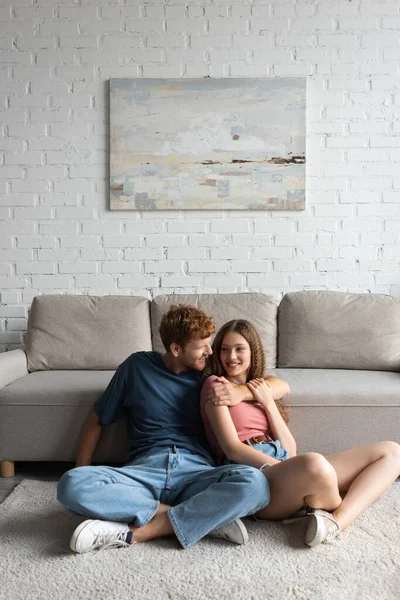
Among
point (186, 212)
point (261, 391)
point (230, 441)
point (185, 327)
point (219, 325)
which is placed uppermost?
point (186, 212)

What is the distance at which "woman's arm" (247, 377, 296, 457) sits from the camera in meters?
2.19

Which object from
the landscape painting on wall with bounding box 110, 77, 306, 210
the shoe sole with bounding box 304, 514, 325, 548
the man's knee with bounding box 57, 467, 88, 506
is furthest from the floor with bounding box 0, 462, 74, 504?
the landscape painting on wall with bounding box 110, 77, 306, 210

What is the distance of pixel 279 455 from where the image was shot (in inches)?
83.8

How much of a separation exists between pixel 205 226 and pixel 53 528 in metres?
1.88

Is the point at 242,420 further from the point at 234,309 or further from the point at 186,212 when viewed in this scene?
the point at 186,212

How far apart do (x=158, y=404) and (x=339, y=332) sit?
3.85 ft

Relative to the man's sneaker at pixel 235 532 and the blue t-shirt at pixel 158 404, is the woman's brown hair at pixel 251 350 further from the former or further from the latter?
the man's sneaker at pixel 235 532

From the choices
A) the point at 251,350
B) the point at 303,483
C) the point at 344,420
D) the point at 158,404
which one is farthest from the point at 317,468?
the point at 344,420

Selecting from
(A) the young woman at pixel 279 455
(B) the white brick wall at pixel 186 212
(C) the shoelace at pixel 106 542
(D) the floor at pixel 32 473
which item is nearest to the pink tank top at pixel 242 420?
(A) the young woman at pixel 279 455

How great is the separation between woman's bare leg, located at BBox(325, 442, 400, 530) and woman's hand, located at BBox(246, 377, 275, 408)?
0.27 m

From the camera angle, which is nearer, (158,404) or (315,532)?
(315,532)

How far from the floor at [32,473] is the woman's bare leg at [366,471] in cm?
114

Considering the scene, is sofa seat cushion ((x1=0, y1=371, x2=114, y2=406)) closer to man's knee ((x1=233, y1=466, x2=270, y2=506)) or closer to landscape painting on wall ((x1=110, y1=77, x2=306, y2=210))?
man's knee ((x1=233, y1=466, x2=270, y2=506))

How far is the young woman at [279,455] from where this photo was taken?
189 centimetres
